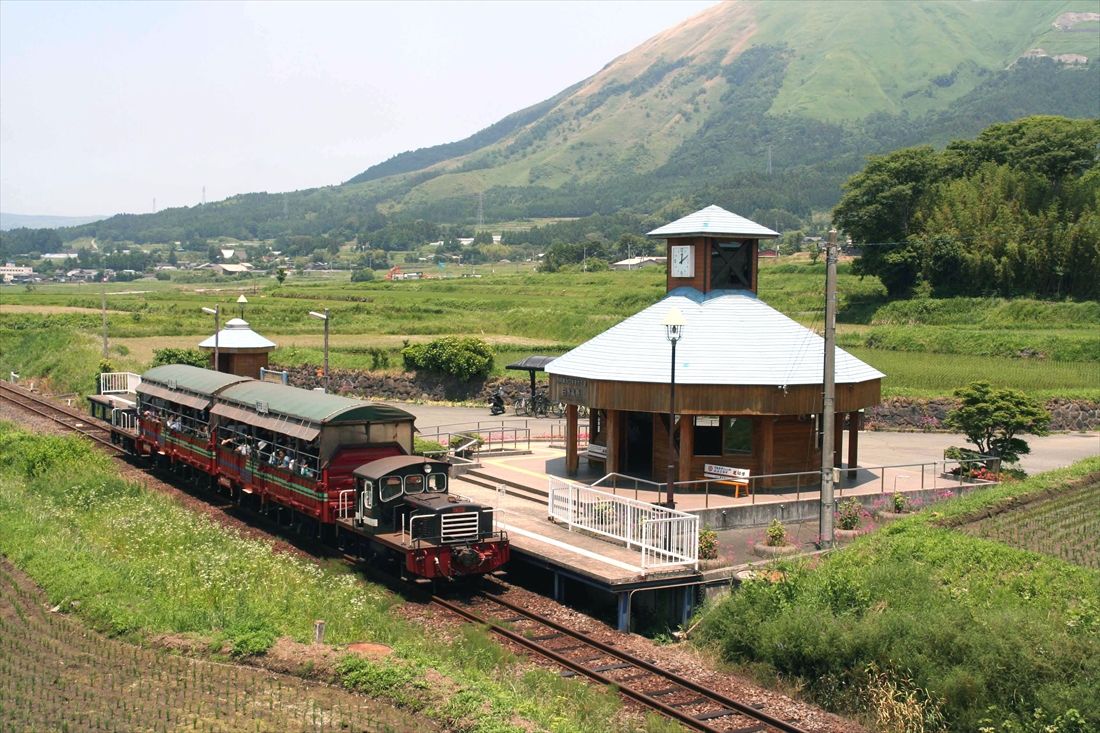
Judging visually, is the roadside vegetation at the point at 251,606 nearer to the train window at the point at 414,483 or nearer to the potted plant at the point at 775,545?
the train window at the point at 414,483

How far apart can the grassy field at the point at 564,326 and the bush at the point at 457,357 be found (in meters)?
1.40

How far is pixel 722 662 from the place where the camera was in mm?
20125

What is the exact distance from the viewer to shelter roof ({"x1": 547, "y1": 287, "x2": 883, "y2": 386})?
99.1 feet

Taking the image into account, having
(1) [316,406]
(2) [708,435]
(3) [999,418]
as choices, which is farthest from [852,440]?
(1) [316,406]

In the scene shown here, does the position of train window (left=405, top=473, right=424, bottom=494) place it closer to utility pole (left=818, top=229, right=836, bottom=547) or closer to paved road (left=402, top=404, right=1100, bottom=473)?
utility pole (left=818, top=229, right=836, bottom=547)

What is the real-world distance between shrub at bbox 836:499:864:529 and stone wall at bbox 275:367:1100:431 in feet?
62.5

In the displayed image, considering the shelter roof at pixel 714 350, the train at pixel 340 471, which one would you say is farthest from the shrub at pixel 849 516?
the train at pixel 340 471

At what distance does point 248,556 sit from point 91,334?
5201 cm

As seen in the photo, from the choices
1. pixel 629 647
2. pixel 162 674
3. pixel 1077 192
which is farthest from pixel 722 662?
pixel 1077 192

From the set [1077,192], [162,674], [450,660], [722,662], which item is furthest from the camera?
[1077,192]

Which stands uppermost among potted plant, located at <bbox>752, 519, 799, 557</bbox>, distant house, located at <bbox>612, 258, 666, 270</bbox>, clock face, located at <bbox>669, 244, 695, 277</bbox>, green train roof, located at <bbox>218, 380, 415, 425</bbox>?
clock face, located at <bbox>669, 244, 695, 277</bbox>

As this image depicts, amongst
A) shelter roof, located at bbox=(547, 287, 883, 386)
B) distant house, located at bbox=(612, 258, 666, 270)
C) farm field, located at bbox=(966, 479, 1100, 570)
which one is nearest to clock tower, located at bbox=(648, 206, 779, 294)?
shelter roof, located at bbox=(547, 287, 883, 386)

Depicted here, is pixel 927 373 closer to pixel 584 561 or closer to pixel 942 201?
pixel 942 201

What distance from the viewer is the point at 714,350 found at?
3122 cm
